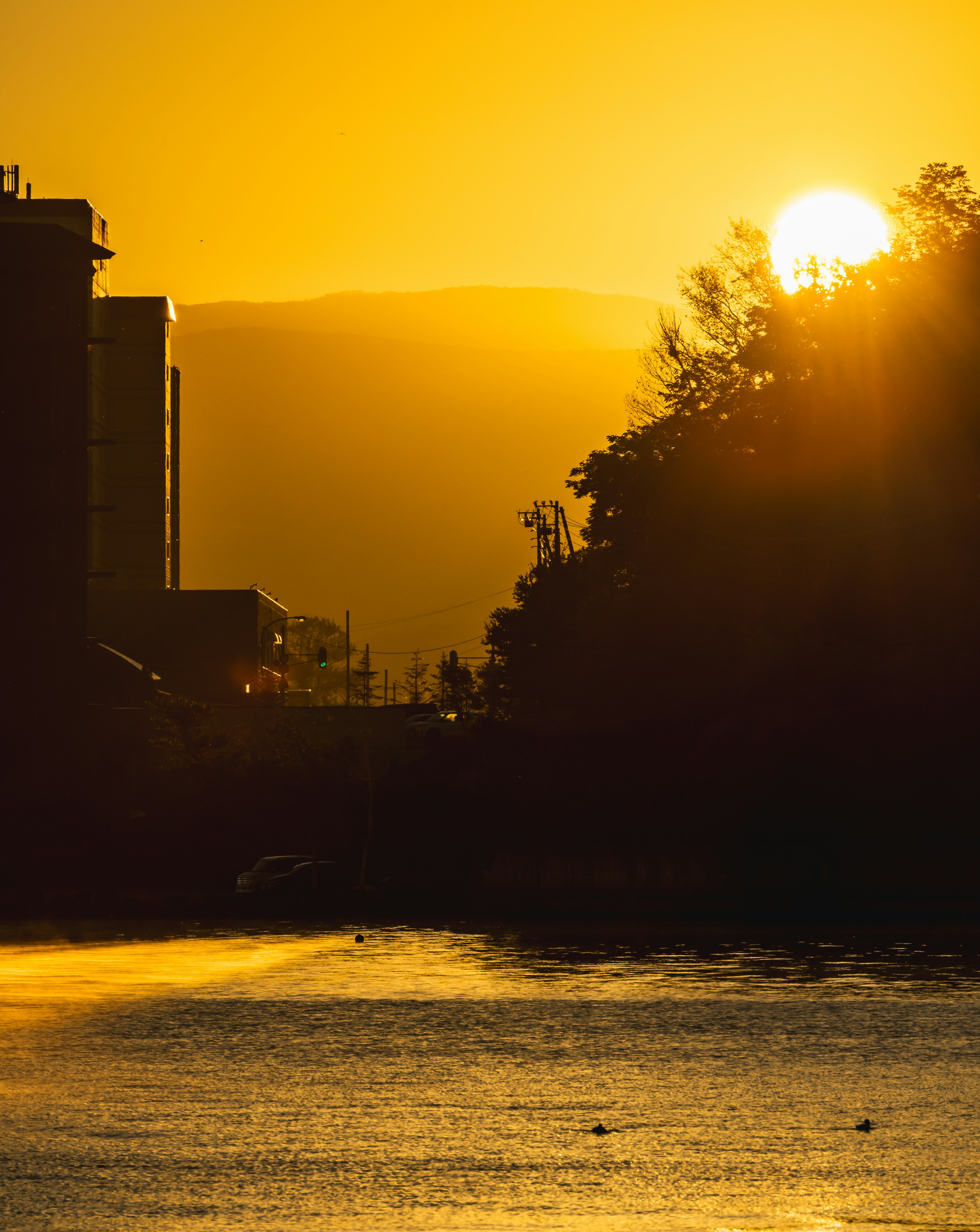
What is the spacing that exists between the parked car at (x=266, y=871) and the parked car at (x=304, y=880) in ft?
0.92

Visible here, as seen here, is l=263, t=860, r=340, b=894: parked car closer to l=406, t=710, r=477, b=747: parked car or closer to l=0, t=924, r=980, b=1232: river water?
l=406, t=710, r=477, b=747: parked car

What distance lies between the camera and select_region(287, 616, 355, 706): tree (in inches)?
7274

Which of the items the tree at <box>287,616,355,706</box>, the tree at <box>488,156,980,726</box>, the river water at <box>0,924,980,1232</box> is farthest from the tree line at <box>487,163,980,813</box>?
the tree at <box>287,616,355,706</box>

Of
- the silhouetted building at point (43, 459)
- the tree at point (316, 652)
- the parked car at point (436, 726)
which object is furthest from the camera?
the tree at point (316, 652)

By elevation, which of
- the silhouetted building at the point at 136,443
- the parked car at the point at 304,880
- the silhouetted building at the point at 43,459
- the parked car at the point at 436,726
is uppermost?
the silhouetted building at the point at 136,443

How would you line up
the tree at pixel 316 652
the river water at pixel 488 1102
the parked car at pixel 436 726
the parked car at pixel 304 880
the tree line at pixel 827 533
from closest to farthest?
the river water at pixel 488 1102
the tree line at pixel 827 533
the parked car at pixel 304 880
the parked car at pixel 436 726
the tree at pixel 316 652

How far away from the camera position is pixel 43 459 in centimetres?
5634

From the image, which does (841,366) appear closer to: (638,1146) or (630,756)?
(630,756)

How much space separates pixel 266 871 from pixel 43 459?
18683 millimetres

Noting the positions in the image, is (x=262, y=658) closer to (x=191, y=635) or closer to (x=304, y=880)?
(x=191, y=635)

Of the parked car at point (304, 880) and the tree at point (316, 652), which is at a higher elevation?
the tree at point (316, 652)

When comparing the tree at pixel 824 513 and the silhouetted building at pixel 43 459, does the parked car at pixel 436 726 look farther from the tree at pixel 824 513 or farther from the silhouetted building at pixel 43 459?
the tree at pixel 824 513

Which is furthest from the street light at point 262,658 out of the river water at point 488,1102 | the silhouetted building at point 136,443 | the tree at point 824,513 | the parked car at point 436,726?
the river water at point 488,1102

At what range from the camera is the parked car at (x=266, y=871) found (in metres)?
47.3
